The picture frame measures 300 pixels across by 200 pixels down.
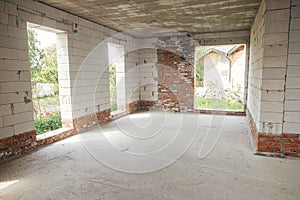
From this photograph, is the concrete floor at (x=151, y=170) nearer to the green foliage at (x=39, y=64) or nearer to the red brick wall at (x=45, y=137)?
the red brick wall at (x=45, y=137)

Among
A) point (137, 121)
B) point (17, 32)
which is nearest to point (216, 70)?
point (137, 121)

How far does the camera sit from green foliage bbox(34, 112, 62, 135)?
17.6ft

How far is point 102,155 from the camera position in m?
3.47

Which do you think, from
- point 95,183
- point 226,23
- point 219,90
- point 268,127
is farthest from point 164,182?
A: point 219,90

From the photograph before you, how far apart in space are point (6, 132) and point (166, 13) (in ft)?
13.0

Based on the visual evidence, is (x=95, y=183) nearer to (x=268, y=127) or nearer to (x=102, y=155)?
(x=102, y=155)

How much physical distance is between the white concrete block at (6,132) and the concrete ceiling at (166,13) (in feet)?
7.99

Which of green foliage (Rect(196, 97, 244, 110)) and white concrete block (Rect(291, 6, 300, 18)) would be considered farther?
green foliage (Rect(196, 97, 244, 110))

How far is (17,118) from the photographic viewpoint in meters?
3.44

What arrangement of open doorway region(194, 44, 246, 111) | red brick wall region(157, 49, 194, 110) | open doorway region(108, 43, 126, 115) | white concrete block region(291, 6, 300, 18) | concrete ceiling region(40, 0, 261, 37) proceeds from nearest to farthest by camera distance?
1. white concrete block region(291, 6, 300, 18)
2. concrete ceiling region(40, 0, 261, 37)
3. open doorway region(108, 43, 126, 115)
4. red brick wall region(157, 49, 194, 110)
5. open doorway region(194, 44, 246, 111)

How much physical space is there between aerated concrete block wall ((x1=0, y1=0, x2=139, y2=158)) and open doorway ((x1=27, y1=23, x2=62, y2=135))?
140 centimetres

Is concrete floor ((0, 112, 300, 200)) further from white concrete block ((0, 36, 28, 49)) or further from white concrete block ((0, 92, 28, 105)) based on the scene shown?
white concrete block ((0, 36, 28, 49))

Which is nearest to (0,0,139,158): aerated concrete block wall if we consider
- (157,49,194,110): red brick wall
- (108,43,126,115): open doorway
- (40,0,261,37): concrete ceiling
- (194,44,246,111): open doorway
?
(108,43,126,115): open doorway

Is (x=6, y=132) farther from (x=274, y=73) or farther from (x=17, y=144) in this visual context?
(x=274, y=73)
